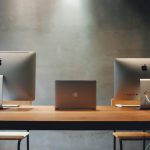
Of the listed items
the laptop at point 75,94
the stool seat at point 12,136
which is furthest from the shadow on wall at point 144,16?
the stool seat at point 12,136

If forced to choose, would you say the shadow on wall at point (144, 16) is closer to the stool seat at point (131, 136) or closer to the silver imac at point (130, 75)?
the stool seat at point (131, 136)

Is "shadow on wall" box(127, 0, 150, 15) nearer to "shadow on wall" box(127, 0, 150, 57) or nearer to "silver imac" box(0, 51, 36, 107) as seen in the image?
"shadow on wall" box(127, 0, 150, 57)

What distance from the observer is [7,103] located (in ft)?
9.16

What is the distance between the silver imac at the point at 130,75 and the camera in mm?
2600

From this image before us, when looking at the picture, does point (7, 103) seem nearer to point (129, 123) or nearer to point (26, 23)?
point (129, 123)

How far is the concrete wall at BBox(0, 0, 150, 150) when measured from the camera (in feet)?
13.9

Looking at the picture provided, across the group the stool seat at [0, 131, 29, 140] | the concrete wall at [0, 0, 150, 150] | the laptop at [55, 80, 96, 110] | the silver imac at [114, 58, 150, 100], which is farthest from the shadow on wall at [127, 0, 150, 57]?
the stool seat at [0, 131, 29, 140]

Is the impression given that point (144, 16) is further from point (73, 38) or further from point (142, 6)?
point (73, 38)

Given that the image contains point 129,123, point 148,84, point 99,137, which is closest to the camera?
point 129,123

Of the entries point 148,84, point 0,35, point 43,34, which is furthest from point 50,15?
point 148,84

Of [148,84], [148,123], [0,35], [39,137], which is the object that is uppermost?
[0,35]

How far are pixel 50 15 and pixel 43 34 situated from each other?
28 centimetres

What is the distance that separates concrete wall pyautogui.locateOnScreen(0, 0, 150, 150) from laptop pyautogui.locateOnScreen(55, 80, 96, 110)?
5.67 feet

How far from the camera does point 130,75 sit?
8.53ft
